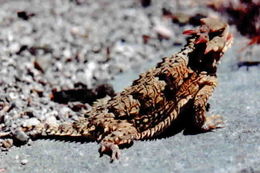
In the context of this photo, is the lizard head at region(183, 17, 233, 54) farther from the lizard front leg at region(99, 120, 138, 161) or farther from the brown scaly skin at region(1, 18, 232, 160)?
the lizard front leg at region(99, 120, 138, 161)

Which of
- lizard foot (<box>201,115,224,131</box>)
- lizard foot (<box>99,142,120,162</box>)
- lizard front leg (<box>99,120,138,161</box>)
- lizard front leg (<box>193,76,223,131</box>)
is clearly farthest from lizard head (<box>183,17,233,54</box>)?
lizard foot (<box>99,142,120,162</box>)

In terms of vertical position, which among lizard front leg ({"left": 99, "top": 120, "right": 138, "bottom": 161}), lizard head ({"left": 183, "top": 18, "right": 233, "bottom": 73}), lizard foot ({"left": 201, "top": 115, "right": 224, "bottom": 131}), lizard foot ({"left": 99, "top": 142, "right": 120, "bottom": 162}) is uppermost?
lizard head ({"left": 183, "top": 18, "right": 233, "bottom": 73})

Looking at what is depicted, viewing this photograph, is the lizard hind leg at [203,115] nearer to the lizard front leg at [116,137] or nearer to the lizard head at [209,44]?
the lizard head at [209,44]

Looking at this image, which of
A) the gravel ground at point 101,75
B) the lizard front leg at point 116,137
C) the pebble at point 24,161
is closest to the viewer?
the gravel ground at point 101,75

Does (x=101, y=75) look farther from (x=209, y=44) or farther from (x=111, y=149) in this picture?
(x=111, y=149)

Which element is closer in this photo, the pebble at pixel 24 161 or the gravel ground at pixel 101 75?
the gravel ground at pixel 101 75

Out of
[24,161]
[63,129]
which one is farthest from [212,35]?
[24,161]

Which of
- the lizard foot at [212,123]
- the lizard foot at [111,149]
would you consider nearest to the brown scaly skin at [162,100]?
the lizard foot at [212,123]
